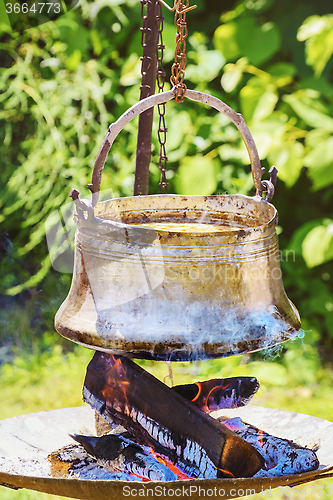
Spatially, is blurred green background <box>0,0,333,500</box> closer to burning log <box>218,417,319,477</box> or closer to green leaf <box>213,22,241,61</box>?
green leaf <box>213,22,241,61</box>

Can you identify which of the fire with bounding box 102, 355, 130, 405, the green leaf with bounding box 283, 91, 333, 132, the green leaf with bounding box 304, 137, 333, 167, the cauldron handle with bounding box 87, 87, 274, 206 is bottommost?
the fire with bounding box 102, 355, 130, 405

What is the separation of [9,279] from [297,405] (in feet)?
6.58

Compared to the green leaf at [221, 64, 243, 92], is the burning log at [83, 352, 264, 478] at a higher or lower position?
lower

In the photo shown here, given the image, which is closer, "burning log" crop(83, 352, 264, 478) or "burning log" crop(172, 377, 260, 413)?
"burning log" crop(83, 352, 264, 478)

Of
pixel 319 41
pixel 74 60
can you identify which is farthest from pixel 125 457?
pixel 74 60

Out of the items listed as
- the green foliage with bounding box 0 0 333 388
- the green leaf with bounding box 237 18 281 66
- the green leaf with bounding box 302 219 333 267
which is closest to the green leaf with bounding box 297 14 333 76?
the green foliage with bounding box 0 0 333 388

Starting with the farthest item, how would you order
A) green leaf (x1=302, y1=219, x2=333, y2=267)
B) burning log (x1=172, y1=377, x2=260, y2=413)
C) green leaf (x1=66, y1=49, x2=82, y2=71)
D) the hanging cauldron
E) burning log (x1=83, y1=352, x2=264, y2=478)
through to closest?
green leaf (x1=66, y1=49, x2=82, y2=71) → green leaf (x1=302, y1=219, x2=333, y2=267) → burning log (x1=172, y1=377, x2=260, y2=413) → burning log (x1=83, y1=352, x2=264, y2=478) → the hanging cauldron

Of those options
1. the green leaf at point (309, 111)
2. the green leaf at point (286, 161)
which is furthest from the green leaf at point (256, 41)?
the green leaf at point (286, 161)

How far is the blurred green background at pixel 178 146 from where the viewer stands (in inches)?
116

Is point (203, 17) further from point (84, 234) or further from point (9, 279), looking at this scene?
point (84, 234)

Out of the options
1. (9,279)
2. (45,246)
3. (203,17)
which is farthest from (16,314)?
(203,17)

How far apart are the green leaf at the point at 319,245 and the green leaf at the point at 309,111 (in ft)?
1.88

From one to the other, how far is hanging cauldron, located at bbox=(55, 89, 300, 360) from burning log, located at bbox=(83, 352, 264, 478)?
0.73ft

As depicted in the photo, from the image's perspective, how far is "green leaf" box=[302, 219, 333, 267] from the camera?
2941 mm
